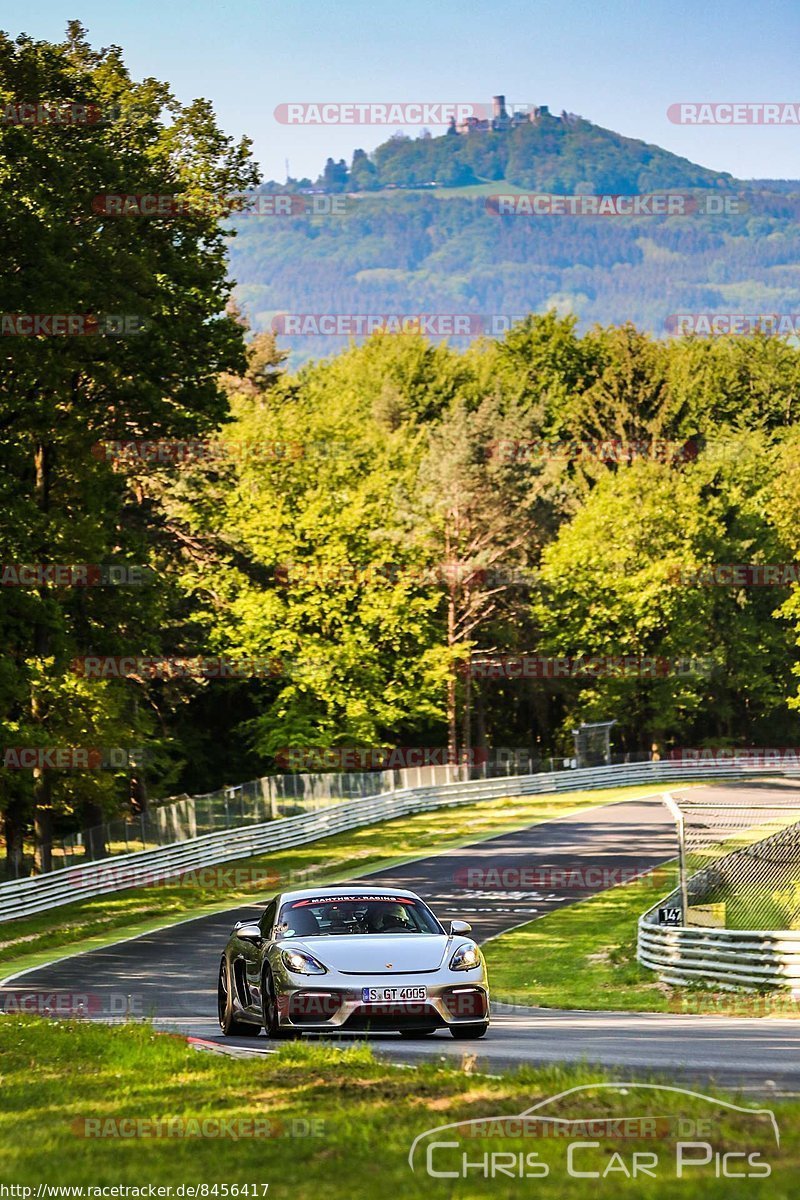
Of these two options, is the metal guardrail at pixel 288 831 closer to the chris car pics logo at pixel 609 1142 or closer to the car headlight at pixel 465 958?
the car headlight at pixel 465 958

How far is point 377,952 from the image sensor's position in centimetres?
1307

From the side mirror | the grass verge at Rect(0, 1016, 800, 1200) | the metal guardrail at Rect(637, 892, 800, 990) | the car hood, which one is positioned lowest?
the metal guardrail at Rect(637, 892, 800, 990)

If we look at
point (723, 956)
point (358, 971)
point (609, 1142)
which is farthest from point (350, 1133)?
point (723, 956)

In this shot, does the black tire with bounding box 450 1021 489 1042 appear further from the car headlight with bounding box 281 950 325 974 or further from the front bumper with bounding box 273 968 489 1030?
the car headlight with bounding box 281 950 325 974

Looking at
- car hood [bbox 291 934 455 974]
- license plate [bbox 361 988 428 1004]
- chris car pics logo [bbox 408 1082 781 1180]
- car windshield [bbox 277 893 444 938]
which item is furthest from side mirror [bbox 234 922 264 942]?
chris car pics logo [bbox 408 1082 781 1180]

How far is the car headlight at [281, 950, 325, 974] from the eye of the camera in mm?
13023

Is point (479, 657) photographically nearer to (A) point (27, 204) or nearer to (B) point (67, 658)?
(B) point (67, 658)

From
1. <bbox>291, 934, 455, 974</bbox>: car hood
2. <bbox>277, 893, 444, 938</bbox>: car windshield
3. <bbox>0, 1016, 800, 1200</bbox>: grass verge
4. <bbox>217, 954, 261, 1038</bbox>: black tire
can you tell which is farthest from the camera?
<bbox>217, 954, 261, 1038</bbox>: black tire

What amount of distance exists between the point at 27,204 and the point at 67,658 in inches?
436

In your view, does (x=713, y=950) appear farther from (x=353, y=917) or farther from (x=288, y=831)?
(x=288, y=831)

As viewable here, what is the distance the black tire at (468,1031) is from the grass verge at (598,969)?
6749mm

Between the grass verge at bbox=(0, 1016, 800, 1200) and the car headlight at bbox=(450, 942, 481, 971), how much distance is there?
8.31 feet

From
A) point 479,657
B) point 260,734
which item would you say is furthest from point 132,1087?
point 479,657

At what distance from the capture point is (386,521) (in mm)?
63562
